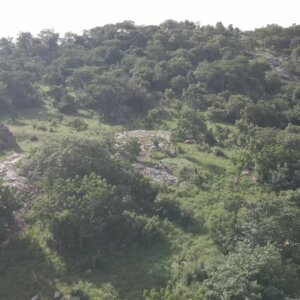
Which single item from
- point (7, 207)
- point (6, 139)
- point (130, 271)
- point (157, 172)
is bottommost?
point (130, 271)

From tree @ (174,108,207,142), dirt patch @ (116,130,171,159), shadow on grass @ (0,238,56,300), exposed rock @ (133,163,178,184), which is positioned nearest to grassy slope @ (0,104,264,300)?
shadow on grass @ (0,238,56,300)

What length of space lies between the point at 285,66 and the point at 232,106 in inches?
1043

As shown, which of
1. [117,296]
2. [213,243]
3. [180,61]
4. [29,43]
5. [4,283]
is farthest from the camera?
[29,43]

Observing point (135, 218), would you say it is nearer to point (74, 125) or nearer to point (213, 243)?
point (213, 243)

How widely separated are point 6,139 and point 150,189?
63.3 ft

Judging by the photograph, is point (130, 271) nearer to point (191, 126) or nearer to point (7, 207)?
point (7, 207)

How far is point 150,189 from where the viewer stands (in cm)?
3216

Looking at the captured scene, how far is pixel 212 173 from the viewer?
36812 millimetres

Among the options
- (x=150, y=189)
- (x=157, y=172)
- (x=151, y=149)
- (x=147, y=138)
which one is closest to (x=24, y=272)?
(x=150, y=189)

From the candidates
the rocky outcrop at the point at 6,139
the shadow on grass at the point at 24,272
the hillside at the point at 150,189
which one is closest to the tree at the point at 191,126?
the hillside at the point at 150,189

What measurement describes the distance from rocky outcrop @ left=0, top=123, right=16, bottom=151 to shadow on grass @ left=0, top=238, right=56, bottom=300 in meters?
17.5

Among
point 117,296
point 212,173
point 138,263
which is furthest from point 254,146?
point 117,296

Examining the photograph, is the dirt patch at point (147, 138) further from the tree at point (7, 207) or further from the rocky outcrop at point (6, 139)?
the tree at point (7, 207)

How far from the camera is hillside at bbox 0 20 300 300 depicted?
2333 centimetres
